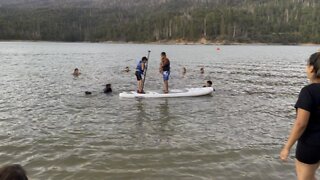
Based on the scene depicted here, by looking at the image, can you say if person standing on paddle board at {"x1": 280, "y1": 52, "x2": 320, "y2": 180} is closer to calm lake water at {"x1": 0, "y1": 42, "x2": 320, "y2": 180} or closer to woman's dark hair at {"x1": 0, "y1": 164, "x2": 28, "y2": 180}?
calm lake water at {"x1": 0, "y1": 42, "x2": 320, "y2": 180}

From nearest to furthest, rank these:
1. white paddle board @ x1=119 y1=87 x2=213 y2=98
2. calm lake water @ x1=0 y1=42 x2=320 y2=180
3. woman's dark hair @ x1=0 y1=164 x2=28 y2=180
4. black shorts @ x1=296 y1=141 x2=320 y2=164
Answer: woman's dark hair @ x1=0 y1=164 x2=28 y2=180 < black shorts @ x1=296 y1=141 x2=320 y2=164 < calm lake water @ x1=0 y1=42 x2=320 y2=180 < white paddle board @ x1=119 y1=87 x2=213 y2=98

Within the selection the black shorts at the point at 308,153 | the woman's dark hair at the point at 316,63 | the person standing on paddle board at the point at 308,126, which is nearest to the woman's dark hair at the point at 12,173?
the person standing on paddle board at the point at 308,126

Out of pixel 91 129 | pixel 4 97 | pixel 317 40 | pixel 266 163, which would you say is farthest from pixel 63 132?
pixel 317 40

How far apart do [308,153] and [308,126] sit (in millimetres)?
421

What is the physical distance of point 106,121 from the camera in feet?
51.5

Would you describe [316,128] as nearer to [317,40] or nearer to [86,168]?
[86,168]

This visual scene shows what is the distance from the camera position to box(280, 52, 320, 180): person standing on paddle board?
18.5 ft

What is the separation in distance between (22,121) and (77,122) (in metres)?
2.29

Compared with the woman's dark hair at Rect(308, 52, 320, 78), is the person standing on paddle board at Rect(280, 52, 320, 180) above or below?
below

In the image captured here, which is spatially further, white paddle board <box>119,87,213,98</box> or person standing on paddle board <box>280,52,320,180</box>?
white paddle board <box>119,87,213,98</box>

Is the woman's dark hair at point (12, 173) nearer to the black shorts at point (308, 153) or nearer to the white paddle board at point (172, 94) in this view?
the black shorts at point (308, 153)

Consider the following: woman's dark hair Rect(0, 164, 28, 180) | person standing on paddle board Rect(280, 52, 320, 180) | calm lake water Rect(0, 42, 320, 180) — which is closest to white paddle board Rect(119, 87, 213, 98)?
calm lake water Rect(0, 42, 320, 180)

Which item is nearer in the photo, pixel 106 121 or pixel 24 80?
pixel 106 121

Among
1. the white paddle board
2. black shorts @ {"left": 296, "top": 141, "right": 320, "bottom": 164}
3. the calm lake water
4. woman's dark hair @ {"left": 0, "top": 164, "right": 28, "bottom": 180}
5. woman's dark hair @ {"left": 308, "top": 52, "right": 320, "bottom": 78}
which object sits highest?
woman's dark hair @ {"left": 308, "top": 52, "right": 320, "bottom": 78}
